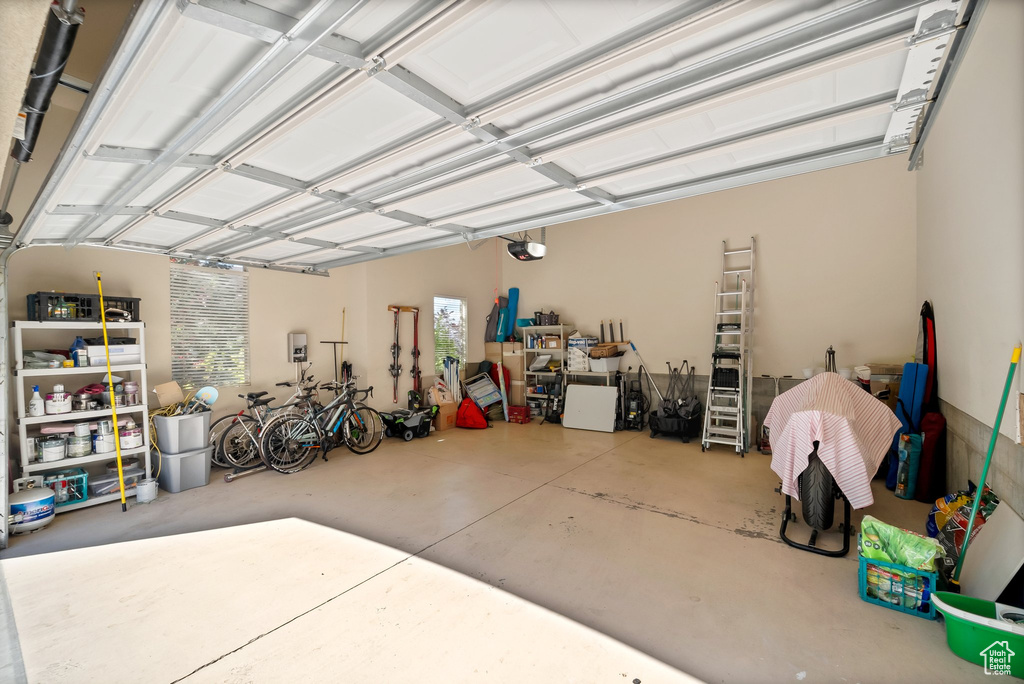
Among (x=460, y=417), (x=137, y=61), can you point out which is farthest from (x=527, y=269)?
(x=137, y=61)

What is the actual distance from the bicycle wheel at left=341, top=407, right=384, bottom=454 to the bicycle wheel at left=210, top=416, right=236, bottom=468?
1.30 m

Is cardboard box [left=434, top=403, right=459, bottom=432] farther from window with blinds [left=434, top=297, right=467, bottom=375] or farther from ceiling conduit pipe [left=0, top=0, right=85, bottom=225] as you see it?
ceiling conduit pipe [left=0, top=0, right=85, bottom=225]

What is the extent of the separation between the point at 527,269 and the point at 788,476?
5.97 m

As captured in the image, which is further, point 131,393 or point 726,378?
point 726,378

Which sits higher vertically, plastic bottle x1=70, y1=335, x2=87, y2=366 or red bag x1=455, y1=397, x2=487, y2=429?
plastic bottle x1=70, y1=335, x2=87, y2=366

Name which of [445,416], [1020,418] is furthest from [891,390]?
[445,416]

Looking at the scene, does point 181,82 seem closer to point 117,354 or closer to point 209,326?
point 117,354

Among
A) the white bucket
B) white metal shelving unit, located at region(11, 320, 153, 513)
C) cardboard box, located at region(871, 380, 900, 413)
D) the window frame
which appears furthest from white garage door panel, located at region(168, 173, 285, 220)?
cardboard box, located at region(871, 380, 900, 413)

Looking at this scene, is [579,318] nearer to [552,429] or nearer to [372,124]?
[552,429]

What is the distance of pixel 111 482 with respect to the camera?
13.0 feet

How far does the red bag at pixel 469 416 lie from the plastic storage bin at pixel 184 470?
3.54 m

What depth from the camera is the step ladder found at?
18.1 ft

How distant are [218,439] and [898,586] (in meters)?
5.92
